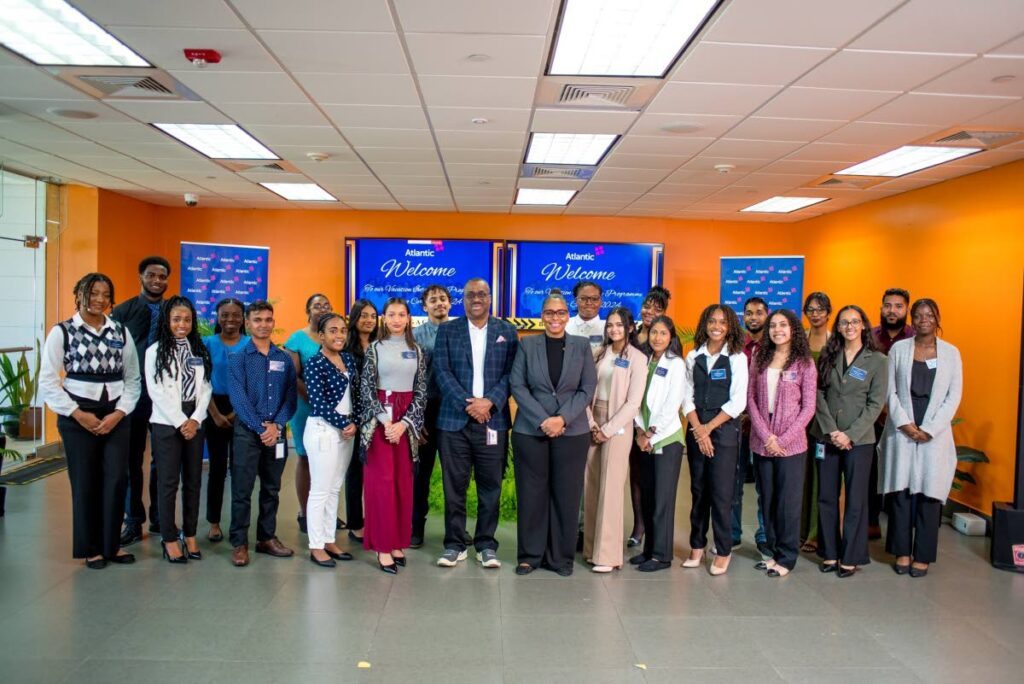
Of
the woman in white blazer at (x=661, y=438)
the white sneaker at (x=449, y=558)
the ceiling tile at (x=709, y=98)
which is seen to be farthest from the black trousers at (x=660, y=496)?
the ceiling tile at (x=709, y=98)

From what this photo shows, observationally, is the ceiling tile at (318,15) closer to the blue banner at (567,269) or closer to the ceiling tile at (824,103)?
the ceiling tile at (824,103)

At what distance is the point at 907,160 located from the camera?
20.5 ft

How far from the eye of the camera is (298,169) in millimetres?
7188

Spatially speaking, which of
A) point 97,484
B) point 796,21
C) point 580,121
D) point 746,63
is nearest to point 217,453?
point 97,484

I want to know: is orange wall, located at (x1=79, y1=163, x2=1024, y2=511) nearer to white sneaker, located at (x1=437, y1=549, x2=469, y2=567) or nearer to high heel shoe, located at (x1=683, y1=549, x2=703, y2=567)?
high heel shoe, located at (x1=683, y1=549, x2=703, y2=567)

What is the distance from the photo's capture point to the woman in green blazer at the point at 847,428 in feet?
14.7

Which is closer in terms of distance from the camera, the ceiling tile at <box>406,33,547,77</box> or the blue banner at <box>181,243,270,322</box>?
the ceiling tile at <box>406,33,547,77</box>

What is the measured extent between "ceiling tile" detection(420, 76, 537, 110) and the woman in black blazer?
4.14ft

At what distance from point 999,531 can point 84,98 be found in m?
6.70

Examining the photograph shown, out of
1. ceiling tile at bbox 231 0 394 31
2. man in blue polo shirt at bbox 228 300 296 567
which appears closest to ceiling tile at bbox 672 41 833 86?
ceiling tile at bbox 231 0 394 31

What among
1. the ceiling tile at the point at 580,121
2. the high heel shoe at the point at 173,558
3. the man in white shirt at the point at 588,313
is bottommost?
the high heel shoe at the point at 173,558

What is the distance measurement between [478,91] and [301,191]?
470 cm

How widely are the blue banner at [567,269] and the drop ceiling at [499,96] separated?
7.36 feet

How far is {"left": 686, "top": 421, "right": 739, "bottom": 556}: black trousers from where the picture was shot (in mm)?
4492
